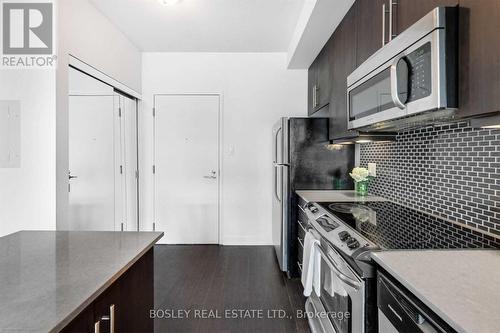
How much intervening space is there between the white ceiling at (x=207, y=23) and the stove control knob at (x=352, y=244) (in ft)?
7.09

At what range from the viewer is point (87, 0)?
2.50 m

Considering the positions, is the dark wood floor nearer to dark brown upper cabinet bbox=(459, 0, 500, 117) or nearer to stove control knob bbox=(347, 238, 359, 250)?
stove control knob bbox=(347, 238, 359, 250)

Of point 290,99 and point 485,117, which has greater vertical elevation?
point 290,99

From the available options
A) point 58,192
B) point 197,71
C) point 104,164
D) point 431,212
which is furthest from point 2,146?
point 431,212

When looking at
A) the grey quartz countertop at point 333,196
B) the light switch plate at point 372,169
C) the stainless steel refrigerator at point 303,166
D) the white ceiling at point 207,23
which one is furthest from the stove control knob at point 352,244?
the white ceiling at point 207,23

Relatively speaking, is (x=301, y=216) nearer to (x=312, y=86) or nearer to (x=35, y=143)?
(x=312, y=86)

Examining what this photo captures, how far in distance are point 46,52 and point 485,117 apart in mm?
2635

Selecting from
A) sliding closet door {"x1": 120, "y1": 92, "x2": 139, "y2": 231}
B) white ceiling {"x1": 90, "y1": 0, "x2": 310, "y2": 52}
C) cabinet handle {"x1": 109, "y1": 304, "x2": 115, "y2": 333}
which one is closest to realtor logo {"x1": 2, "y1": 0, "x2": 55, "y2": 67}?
white ceiling {"x1": 90, "y1": 0, "x2": 310, "y2": 52}

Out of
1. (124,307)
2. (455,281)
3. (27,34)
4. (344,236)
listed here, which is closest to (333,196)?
(344,236)

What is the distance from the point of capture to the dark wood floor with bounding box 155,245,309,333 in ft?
6.88

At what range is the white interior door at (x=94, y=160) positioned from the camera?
129 inches

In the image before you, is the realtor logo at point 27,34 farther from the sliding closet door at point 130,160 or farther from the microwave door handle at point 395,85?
the microwave door handle at point 395,85

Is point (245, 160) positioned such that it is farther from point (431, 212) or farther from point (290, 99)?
point (431, 212)

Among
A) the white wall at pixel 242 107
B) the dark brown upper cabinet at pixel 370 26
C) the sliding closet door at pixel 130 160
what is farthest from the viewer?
the white wall at pixel 242 107
